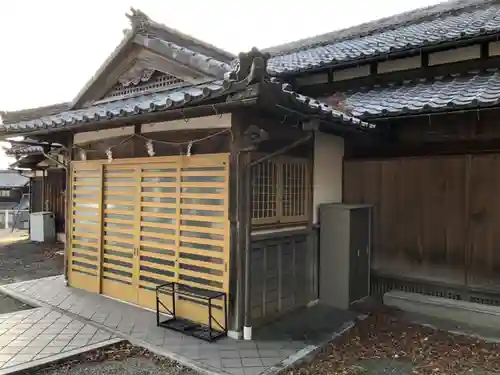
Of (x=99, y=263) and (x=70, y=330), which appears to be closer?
(x=70, y=330)

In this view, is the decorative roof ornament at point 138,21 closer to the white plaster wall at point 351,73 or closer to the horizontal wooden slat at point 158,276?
the white plaster wall at point 351,73

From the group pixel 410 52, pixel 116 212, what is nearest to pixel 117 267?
pixel 116 212

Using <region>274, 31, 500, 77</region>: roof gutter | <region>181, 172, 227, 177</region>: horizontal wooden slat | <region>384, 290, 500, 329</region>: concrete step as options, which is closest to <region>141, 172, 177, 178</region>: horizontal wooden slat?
<region>181, 172, 227, 177</region>: horizontal wooden slat

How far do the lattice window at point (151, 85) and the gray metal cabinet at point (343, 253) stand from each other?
3.54m

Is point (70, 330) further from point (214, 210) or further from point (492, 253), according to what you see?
point (492, 253)

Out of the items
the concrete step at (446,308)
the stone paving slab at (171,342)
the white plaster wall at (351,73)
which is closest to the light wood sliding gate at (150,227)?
the stone paving slab at (171,342)

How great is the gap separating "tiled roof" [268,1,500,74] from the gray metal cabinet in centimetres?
301

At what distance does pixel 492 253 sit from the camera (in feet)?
19.6

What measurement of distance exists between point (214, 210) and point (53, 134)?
14.5 feet

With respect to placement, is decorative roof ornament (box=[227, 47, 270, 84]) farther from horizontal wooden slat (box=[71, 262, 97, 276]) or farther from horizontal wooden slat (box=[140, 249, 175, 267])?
horizontal wooden slat (box=[71, 262, 97, 276])

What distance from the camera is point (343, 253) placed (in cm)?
655

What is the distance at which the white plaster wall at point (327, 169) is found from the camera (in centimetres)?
→ 683

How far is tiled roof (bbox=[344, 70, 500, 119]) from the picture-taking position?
17.7 feet

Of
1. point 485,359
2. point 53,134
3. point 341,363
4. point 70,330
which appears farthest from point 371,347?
point 53,134
